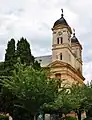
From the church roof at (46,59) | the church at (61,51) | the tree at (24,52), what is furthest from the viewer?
the church roof at (46,59)

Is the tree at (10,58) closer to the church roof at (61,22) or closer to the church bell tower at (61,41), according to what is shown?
the church bell tower at (61,41)

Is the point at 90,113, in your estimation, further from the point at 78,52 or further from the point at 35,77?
the point at 78,52

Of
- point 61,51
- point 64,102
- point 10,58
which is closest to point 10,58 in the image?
point 10,58

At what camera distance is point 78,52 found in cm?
7544

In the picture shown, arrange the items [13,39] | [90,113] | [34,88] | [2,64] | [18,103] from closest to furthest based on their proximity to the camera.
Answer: [34,88] < [18,103] < [2,64] < [13,39] < [90,113]

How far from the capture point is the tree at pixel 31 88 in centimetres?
2738

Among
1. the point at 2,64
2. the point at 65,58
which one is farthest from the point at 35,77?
the point at 65,58

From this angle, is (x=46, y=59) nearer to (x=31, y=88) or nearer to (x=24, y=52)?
(x=24, y=52)

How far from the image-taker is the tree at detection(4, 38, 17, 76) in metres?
32.8

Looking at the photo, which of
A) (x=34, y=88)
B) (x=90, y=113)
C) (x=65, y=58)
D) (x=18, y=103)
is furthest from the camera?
(x=65, y=58)

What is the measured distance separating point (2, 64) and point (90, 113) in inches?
578

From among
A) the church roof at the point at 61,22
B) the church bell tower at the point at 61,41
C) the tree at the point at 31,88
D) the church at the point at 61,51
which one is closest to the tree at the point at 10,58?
the tree at the point at 31,88

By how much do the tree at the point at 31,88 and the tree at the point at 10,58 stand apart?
152 inches

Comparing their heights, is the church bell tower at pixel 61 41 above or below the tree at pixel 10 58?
above
